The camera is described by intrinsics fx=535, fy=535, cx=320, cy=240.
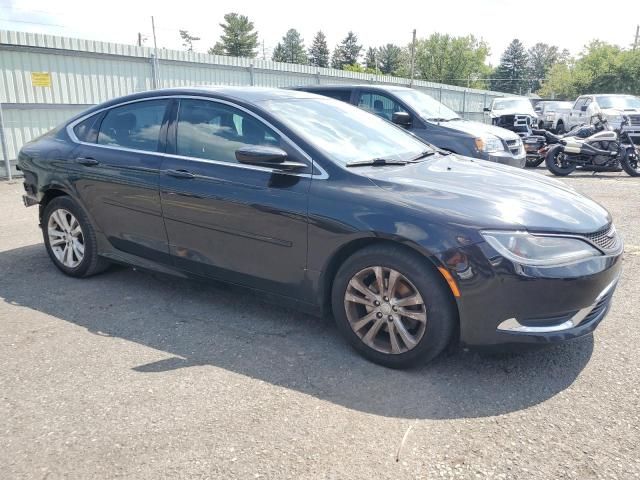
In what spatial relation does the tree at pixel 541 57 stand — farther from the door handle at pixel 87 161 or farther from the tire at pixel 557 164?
the door handle at pixel 87 161

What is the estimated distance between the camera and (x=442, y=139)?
8.26m

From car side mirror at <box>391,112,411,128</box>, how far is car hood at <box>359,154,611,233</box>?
4805 millimetres

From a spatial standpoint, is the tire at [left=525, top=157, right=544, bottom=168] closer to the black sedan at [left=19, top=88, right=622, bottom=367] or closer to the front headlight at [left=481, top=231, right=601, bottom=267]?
the black sedan at [left=19, top=88, right=622, bottom=367]

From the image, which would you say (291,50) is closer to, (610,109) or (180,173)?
(610,109)

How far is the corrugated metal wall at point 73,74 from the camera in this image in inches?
403

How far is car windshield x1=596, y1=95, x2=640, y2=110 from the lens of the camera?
17861mm

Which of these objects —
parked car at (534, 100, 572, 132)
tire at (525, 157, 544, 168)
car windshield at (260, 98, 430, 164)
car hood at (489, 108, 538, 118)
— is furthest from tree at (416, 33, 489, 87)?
car windshield at (260, 98, 430, 164)

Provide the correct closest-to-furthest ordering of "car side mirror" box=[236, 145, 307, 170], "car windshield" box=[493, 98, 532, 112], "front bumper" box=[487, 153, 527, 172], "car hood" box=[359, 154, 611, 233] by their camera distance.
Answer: "car hood" box=[359, 154, 611, 233] < "car side mirror" box=[236, 145, 307, 170] < "front bumper" box=[487, 153, 527, 172] < "car windshield" box=[493, 98, 532, 112]

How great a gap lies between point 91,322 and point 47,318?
1.17 ft

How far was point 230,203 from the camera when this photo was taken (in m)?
3.59

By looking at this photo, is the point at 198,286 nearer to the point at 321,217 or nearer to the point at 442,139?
the point at 321,217

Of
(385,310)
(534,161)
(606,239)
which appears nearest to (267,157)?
(385,310)

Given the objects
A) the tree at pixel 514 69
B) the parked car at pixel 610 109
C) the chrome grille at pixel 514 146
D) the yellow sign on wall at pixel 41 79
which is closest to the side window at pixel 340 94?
the chrome grille at pixel 514 146

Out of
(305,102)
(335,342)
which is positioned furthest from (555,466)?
(305,102)
